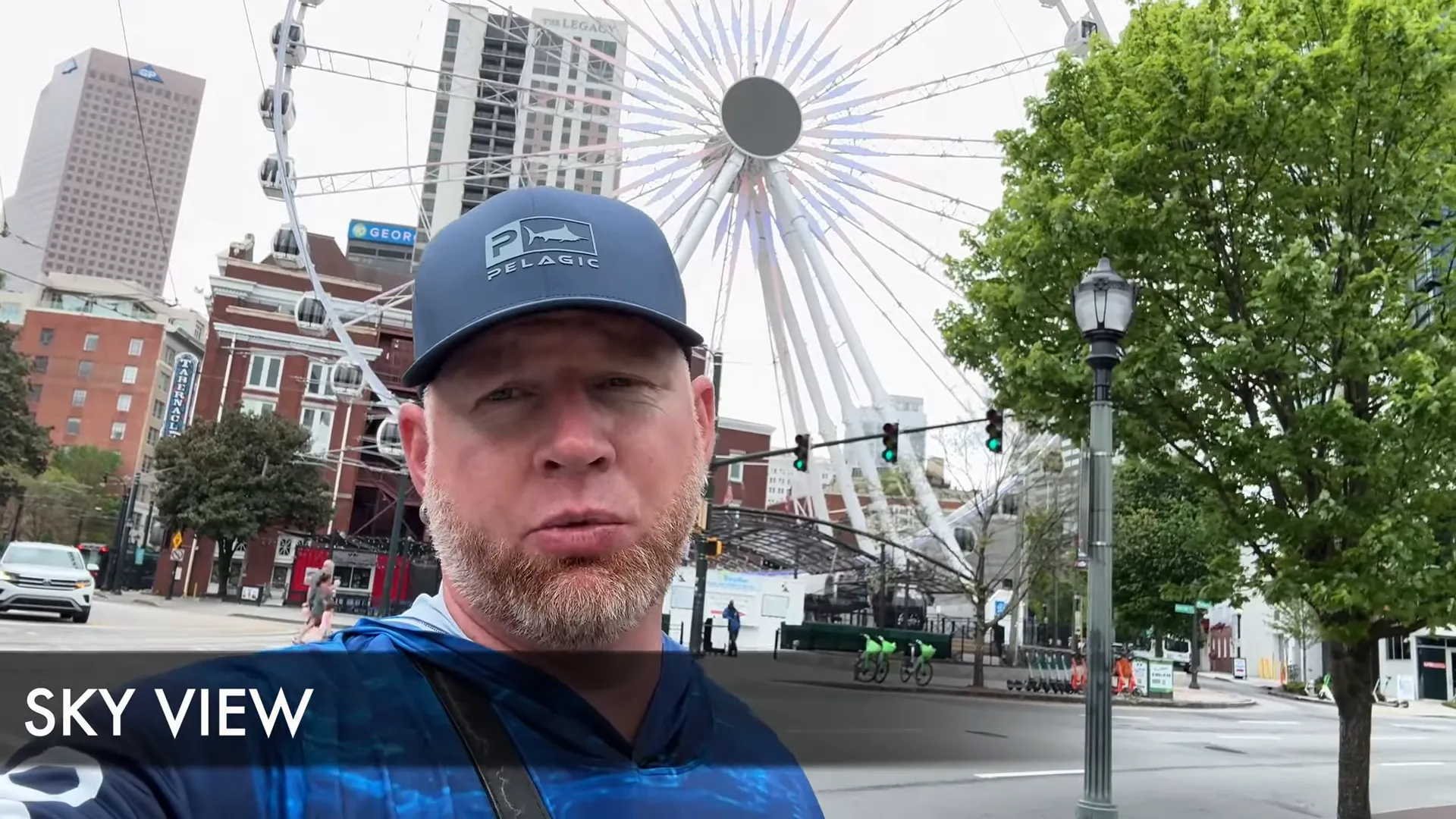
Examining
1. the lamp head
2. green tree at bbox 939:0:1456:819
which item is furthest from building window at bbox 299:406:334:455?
the lamp head

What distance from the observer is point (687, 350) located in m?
1.24

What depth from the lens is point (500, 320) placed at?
1052 mm

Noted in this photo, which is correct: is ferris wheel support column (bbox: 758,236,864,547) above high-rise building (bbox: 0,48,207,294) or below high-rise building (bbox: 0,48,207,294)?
above

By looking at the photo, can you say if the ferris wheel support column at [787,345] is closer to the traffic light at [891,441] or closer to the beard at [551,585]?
the traffic light at [891,441]

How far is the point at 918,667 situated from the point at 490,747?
24927 mm

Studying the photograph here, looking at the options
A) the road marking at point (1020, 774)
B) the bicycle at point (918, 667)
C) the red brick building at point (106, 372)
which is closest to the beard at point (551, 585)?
the road marking at point (1020, 774)

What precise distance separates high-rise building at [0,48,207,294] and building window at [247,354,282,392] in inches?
1460

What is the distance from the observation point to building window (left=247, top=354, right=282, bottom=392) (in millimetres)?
42219

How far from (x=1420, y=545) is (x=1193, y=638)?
109ft

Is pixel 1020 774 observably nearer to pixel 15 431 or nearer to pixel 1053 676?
pixel 1053 676

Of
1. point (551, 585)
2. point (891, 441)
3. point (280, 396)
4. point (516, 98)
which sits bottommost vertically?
point (551, 585)

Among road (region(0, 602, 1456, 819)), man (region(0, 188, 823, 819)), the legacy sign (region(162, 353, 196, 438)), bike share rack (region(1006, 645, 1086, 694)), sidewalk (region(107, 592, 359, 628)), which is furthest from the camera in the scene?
the legacy sign (region(162, 353, 196, 438))

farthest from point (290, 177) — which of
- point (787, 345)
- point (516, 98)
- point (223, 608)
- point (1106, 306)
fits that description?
point (223, 608)

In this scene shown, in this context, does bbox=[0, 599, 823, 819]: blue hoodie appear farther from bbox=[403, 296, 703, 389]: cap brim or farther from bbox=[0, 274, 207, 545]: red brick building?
bbox=[0, 274, 207, 545]: red brick building
